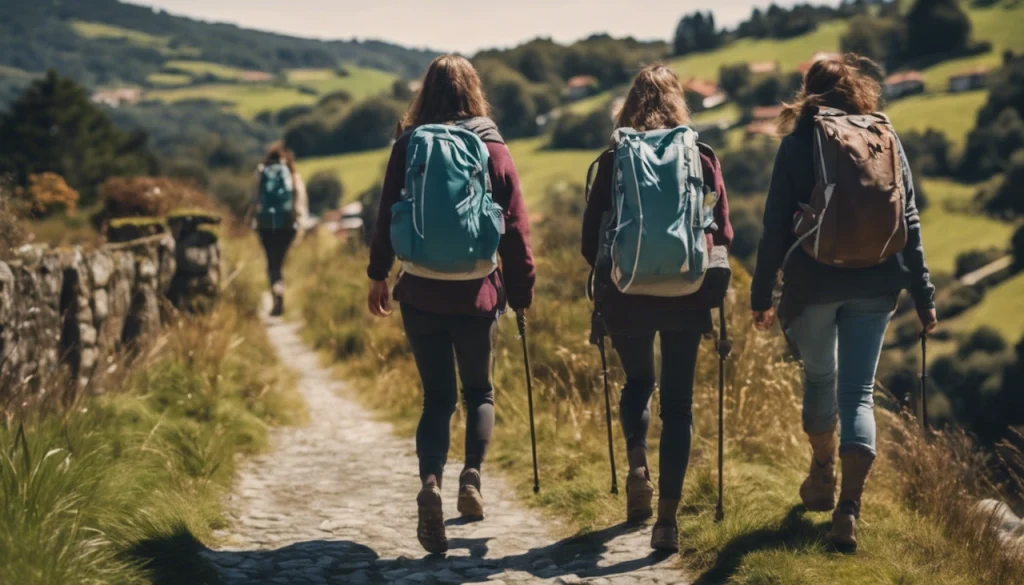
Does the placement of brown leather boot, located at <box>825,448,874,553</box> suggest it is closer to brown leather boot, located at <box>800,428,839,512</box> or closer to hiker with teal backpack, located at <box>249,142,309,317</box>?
brown leather boot, located at <box>800,428,839,512</box>

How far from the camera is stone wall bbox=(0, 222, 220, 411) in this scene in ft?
19.2

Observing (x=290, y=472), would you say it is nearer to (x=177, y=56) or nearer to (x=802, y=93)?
(x=802, y=93)

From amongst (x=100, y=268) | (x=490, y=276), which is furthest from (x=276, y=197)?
(x=490, y=276)

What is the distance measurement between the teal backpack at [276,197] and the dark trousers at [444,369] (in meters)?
7.98

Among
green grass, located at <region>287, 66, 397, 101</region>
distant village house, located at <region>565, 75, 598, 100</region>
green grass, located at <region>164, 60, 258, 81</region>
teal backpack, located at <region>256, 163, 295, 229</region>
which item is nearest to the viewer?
teal backpack, located at <region>256, 163, 295, 229</region>

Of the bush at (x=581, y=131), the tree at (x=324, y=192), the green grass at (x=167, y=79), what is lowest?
the tree at (x=324, y=192)

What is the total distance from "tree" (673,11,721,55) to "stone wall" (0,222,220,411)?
6029 inches

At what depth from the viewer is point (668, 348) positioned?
14.9 ft

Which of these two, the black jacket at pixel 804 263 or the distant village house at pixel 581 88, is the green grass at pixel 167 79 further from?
the black jacket at pixel 804 263

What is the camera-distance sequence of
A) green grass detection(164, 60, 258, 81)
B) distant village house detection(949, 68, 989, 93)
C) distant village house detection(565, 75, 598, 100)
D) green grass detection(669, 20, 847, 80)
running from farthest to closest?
1. green grass detection(164, 60, 258, 81)
2. distant village house detection(565, 75, 598, 100)
3. green grass detection(669, 20, 847, 80)
4. distant village house detection(949, 68, 989, 93)

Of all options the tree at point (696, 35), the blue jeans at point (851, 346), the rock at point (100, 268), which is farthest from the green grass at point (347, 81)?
the blue jeans at point (851, 346)

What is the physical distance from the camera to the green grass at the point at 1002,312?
219 feet

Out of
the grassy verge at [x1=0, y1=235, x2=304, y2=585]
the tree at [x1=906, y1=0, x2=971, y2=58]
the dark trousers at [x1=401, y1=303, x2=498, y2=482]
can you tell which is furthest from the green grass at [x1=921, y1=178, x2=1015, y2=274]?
the dark trousers at [x1=401, y1=303, x2=498, y2=482]

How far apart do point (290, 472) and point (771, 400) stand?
8.89 ft
